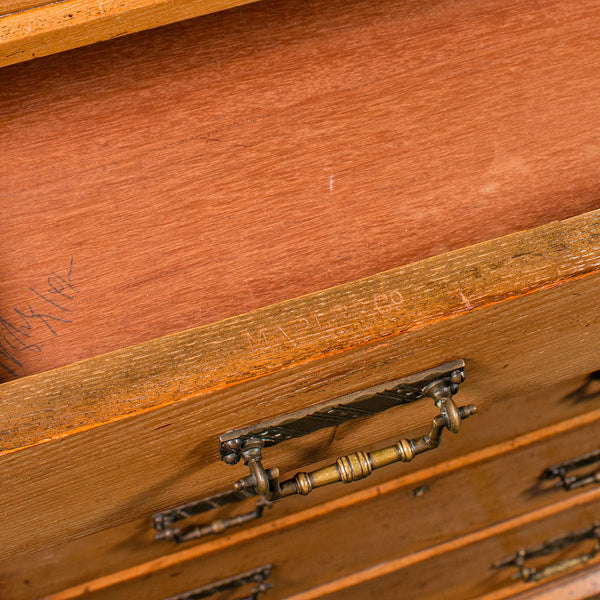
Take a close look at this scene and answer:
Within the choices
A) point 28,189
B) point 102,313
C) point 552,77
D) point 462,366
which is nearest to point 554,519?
point 462,366

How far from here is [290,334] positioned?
0.41 meters

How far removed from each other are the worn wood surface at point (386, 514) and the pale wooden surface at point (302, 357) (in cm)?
36

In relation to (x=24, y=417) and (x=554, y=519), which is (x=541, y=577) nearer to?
(x=554, y=519)

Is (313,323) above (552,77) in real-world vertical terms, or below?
below

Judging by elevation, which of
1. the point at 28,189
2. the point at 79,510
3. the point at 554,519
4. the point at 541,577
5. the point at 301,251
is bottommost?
the point at 541,577

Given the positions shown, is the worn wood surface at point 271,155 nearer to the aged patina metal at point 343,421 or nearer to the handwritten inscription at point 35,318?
the handwritten inscription at point 35,318

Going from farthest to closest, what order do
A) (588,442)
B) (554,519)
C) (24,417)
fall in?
(554,519) → (588,442) → (24,417)

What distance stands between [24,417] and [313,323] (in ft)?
0.83

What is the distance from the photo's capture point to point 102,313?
471 mm

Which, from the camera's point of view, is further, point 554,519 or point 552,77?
point 554,519

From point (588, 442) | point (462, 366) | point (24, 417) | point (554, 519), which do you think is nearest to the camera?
point (24, 417)

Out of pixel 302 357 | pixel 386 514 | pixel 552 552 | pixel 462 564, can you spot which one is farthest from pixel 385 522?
pixel 302 357

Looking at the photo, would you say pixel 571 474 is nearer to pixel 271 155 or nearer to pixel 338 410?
pixel 338 410

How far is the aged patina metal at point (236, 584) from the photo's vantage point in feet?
3.15
